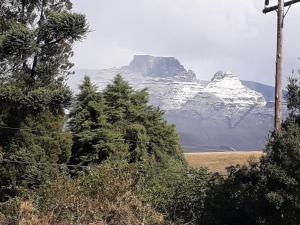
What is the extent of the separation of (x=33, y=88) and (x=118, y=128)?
715cm

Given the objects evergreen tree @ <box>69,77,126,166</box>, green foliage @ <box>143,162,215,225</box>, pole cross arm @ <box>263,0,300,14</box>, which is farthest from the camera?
evergreen tree @ <box>69,77,126,166</box>

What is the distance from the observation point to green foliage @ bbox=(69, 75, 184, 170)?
34.2 metres

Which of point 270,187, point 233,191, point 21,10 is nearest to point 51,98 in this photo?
point 21,10

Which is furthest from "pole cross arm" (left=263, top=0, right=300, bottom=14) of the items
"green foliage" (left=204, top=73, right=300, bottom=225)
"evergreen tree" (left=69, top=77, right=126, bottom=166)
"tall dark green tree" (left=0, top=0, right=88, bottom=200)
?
"evergreen tree" (left=69, top=77, right=126, bottom=166)

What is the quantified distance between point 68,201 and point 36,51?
48.9 ft

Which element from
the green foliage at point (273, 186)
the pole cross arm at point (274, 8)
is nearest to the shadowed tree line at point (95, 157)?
the green foliage at point (273, 186)

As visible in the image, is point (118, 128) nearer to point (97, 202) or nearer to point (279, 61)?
point (97, 202)

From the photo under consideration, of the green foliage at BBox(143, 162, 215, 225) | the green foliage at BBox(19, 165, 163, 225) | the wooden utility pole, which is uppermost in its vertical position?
the wooden utility pole

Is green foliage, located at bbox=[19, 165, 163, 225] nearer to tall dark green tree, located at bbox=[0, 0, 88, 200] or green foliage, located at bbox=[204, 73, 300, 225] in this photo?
green foliage, located at bbox=[204, 73, 300, 225]

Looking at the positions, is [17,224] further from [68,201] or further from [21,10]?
[21,10]

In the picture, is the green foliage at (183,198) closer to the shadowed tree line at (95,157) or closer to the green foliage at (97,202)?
the shadowed tree line at (95,157)

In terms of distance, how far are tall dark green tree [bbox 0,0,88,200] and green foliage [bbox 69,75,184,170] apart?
285 centimetres

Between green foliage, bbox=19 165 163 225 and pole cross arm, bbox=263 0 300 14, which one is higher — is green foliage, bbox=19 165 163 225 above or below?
below

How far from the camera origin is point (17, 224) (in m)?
16.7
